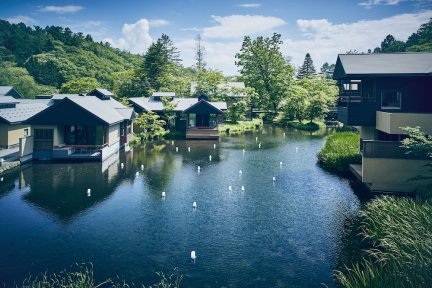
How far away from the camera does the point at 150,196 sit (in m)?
22.9

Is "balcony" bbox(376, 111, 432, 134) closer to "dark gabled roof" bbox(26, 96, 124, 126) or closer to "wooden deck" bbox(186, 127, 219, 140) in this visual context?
"dark gabled roof" bbox(26, 96, 124, 126)

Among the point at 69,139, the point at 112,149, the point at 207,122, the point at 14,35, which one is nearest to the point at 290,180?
the point at 112,149

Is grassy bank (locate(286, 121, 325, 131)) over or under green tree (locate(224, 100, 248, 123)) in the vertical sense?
under

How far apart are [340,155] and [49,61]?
7957 centimetres

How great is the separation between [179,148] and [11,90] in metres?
29.9

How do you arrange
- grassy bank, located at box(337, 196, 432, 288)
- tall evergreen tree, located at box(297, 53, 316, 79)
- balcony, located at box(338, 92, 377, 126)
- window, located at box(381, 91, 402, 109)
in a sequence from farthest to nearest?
1. tall evergreen tree, located at box(297, 53, 316, 79)
2. balcony, located at box(338, 92, 377, 126)
3. window, located at box(381, 91, 402, 109)
4. grassy bank, located at box(337, 196, 432, 288)

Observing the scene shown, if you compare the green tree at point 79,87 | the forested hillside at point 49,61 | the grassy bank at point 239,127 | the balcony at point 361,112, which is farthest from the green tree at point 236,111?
the balcony at point 361,112

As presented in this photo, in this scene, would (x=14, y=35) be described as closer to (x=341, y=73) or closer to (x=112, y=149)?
(x=112, y=149)

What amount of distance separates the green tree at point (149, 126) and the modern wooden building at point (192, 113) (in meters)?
1.89

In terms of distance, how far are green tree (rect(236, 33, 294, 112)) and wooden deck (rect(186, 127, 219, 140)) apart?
29973 mm

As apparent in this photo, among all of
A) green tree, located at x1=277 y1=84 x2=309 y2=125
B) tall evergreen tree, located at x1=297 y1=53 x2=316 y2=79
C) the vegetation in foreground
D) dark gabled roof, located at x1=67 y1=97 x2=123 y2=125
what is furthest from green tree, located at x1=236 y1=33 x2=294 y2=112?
the vegetation in foreground

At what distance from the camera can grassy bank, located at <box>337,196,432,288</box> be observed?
9.25 metres

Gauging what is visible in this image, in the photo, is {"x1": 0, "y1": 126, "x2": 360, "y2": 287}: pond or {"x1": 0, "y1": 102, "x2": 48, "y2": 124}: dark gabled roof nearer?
{"x1": 0, "y1": 126, "x2": 360, "y2": 287}: pond

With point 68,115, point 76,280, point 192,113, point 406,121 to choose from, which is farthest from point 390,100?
point 192,113
